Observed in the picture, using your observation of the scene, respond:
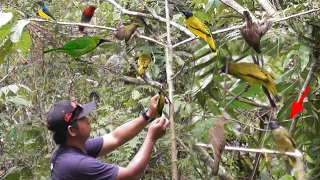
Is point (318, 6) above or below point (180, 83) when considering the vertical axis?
above

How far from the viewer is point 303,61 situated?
3.95 ft

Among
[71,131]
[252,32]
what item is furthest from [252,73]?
[71,131]

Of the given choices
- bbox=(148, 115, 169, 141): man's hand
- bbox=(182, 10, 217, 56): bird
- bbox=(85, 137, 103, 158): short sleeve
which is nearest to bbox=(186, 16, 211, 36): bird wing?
bbox=(182, 10, 217, 56): bird

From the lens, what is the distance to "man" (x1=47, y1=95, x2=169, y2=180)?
4.39 feet

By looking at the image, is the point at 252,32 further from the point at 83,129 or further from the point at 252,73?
the point at 83,129

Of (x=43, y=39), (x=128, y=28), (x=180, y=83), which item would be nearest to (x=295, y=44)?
(x=128, y=28)

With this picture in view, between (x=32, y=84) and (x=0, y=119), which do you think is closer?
(x=32, y=84)

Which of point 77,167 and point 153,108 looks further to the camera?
point 153,108

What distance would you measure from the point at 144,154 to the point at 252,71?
1.42 ft

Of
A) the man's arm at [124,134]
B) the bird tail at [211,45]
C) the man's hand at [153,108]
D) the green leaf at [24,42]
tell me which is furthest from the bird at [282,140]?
the green leaf at [24,42]

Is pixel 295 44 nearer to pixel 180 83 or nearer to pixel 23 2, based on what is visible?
pixel 180 83

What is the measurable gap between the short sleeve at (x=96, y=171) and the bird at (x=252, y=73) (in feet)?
1.67

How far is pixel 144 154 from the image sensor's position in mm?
1335

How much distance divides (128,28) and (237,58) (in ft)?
1.27
